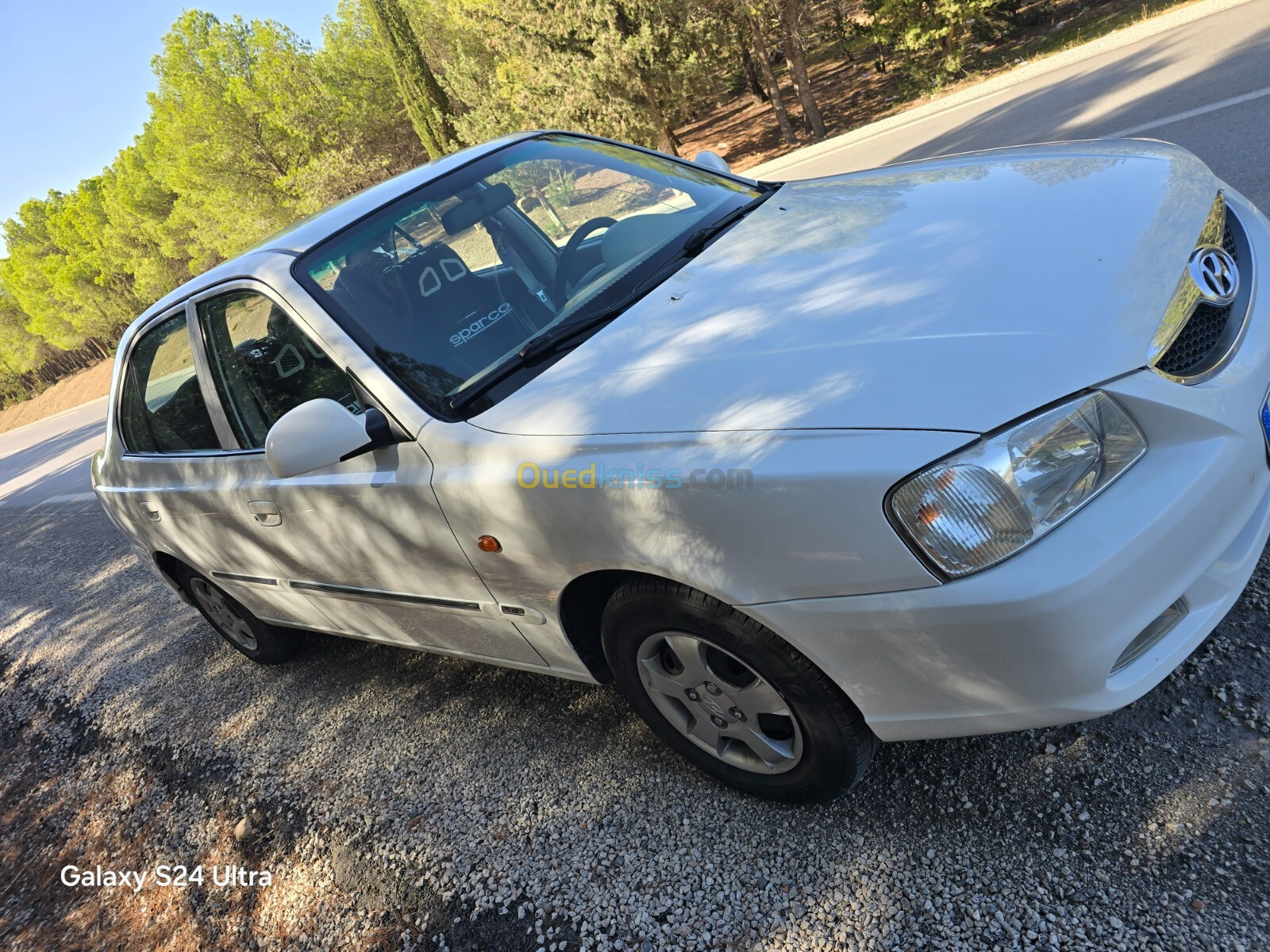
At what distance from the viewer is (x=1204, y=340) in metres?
1.85

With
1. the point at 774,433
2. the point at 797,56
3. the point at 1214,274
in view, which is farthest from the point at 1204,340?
the point at 797,56

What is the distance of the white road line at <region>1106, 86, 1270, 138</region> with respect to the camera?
7.20 metres

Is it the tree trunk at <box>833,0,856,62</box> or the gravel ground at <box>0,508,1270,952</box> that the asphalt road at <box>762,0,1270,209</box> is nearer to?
the gravel ground at <box>0,508,1270,952</box>

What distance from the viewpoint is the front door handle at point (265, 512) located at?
287 centimetres

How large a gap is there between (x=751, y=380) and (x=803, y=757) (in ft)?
3.15

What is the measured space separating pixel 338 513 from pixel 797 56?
19.1m

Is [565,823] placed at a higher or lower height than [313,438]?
lower

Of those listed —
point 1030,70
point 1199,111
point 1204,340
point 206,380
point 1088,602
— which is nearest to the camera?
point 1088,602

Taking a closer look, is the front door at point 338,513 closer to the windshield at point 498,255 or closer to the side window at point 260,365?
the side window at point 260,365

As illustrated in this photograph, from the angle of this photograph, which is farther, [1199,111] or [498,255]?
[1199,111]

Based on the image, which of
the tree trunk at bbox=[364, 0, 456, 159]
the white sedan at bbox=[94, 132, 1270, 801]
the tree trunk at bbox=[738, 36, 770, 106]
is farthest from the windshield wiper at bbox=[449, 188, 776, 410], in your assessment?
the tree trunk at bbox=[738, 36, 770, 106]

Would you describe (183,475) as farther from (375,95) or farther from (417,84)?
(375,95)

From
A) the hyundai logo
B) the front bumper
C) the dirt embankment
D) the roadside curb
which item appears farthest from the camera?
the dirt embankment
